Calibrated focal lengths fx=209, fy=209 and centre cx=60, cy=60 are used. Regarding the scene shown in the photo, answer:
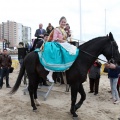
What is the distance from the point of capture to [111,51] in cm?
499

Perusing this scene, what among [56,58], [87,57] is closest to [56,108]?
[56,58]

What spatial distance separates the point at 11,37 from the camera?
90.4 m

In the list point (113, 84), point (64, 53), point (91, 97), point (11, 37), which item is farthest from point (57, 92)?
point (11, 37)

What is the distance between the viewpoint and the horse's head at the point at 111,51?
4.95 meters

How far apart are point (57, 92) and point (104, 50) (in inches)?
151

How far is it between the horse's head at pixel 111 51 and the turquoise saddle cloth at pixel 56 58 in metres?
0.75

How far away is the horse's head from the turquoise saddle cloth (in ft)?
2.45

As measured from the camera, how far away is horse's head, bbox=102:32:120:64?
Result: 4.95m

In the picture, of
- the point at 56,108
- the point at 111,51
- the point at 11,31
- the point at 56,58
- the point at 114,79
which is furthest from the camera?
the point at 11,31

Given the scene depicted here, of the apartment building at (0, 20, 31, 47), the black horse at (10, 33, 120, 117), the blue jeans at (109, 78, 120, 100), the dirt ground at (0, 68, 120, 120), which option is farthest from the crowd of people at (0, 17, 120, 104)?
the apartment building at (0, 20, 31, 47)

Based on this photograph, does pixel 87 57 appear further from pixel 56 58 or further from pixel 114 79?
pixel 114 79

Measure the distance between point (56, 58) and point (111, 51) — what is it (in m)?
1.34

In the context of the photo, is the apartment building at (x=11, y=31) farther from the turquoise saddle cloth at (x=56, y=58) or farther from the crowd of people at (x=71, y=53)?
the turquoise saddle cloth at (x=56, y=58)

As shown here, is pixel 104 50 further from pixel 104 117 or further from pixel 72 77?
pixel 104 117
